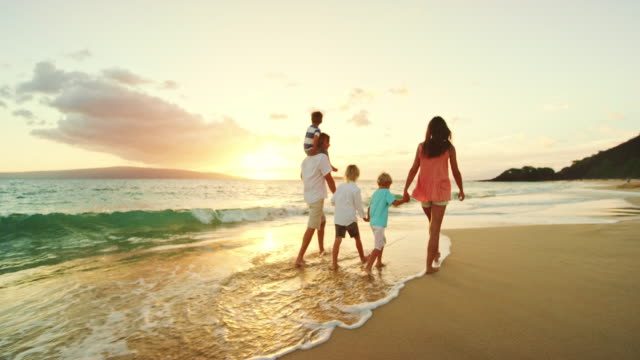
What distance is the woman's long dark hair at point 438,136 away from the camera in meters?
4.66

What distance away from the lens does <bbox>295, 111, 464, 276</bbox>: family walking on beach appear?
4.68 m

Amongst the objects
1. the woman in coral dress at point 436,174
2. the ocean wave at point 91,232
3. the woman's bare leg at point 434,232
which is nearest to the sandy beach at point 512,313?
the woman's bare leg at point 434,232

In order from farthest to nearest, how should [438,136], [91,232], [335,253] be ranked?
[91,232]
[335,253]
[438,136]

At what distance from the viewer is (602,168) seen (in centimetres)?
9075

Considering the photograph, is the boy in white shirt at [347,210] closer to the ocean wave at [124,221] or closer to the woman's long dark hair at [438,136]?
the woman's long dark hair at [438,136]

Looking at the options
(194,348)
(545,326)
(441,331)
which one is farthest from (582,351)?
(194,348)

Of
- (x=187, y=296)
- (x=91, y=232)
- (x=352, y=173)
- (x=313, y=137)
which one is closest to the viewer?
(x=187, y=296)

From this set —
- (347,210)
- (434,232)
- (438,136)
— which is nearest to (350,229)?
(347,210)

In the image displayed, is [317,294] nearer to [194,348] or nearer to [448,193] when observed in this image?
[194,348]

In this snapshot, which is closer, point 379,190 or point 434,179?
point 434,179

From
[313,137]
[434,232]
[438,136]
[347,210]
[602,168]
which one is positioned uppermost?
[602,168]

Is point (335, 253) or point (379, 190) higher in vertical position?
point (379, 190)

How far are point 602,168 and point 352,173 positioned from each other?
118 metres

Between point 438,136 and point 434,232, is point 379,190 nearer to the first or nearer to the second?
point 434,232
